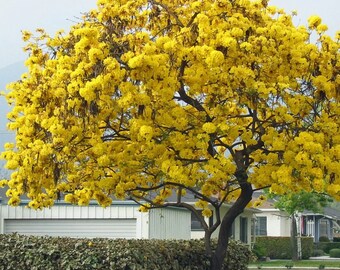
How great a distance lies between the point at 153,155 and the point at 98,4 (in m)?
3.15

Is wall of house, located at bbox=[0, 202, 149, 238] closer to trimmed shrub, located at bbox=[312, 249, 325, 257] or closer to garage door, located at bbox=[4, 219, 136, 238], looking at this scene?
garage door, located at bbox=[4, 219, 136, 238]

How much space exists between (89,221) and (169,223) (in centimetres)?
318

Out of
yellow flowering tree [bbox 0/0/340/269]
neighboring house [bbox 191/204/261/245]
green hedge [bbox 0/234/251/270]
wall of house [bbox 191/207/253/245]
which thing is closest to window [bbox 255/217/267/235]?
neighboring house [bbox 191/204/261/245]

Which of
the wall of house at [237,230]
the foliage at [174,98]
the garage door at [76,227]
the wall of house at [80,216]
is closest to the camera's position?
the foliage at [174,98]

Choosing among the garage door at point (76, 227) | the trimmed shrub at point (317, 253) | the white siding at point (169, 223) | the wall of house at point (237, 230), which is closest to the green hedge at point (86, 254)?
the white siding at point (169, 223)

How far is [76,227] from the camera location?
92.6 feet

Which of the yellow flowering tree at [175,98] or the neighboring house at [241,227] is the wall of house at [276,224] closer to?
the neighboring house at [241,227]

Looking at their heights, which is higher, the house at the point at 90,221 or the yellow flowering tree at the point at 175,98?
the yellow flowering tree at the point at 175,98

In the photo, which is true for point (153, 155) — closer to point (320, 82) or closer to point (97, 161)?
point (97, 161)

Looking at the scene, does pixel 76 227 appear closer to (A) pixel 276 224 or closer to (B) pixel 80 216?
(B) pixel 80 216

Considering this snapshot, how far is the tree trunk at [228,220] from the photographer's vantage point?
1822 cm

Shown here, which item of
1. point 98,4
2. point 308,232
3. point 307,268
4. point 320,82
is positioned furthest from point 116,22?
point 308,232

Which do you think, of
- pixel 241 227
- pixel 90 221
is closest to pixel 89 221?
pixel 90 221

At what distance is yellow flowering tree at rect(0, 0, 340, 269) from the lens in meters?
14.8
